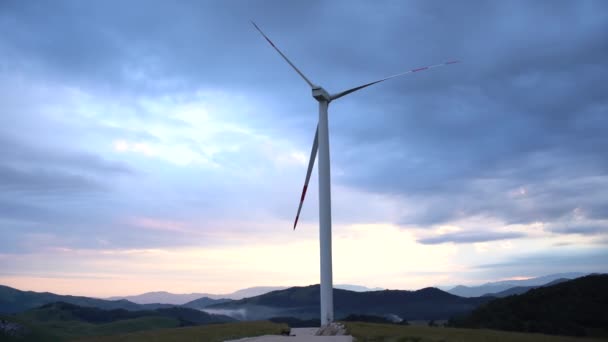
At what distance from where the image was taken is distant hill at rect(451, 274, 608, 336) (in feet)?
219

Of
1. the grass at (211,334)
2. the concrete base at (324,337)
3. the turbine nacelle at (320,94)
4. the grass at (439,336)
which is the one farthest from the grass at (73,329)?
the grass at (439,336)

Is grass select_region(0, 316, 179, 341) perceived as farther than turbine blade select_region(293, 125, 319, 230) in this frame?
Yes

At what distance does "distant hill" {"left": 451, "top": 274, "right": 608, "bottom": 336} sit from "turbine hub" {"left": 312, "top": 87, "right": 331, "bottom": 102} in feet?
126

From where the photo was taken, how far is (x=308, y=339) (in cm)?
4484

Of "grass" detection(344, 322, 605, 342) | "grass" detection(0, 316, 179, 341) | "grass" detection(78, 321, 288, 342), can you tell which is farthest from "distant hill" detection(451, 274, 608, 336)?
"grass" detection(0, 316, 179, 341)

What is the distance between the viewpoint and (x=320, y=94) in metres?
59.0

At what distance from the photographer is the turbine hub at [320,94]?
59094mm

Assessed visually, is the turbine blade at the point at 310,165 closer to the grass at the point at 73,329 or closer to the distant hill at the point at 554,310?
the distant hill at the point at 554,310

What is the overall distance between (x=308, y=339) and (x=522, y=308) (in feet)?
176

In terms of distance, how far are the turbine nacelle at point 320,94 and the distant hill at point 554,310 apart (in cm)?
3840

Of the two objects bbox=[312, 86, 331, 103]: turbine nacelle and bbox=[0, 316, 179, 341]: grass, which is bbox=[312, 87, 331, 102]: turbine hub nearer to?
bbox=[312, 86, 331, 103]: turbine nacelle

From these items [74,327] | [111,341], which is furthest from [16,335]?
[111,341]

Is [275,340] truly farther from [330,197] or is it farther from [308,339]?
[330,197]

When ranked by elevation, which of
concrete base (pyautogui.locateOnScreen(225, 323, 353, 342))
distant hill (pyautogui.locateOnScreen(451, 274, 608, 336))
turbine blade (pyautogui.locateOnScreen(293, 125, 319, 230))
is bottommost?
concrete base (pyautogui.locateOnScreen(225, 323, 353, 342))
